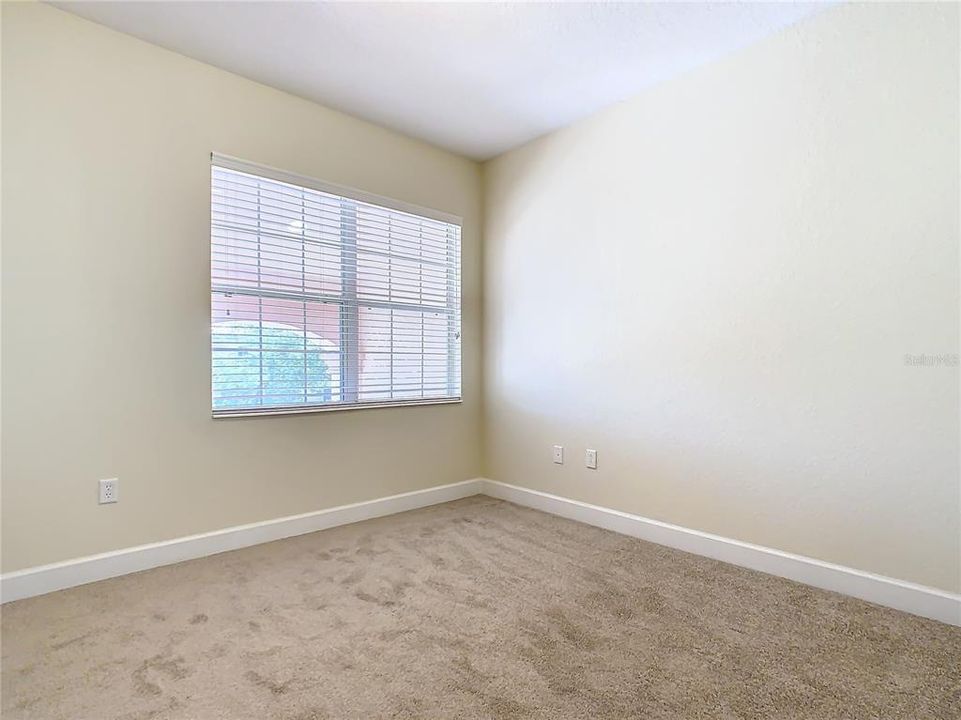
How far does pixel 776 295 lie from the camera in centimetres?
231

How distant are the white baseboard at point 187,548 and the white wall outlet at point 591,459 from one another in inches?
42.1

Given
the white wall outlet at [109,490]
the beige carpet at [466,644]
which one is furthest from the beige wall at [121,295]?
the beige carpet at [466,644]

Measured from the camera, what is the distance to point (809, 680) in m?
1.54

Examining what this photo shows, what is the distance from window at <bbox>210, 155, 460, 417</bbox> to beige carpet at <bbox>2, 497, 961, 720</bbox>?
958mm

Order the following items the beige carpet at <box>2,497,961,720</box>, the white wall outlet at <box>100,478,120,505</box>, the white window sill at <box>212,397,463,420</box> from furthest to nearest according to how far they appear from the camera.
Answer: the white window sill at <box>212,397,463,420</box>, the white wall outlet at <box>100,478,120,505</box>, the beige carpet at <box>2,497,961,720</box>

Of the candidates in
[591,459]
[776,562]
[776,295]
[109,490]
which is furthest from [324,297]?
[776,562]

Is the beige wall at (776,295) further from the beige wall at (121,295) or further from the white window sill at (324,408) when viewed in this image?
the beige wall at (121,295)

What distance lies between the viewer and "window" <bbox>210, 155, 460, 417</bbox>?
2633mm

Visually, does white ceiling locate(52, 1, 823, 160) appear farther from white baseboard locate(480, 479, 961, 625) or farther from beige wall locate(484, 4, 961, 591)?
white baseboard locate(480, 479, 961, 625)

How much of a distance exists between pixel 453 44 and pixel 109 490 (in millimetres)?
2582

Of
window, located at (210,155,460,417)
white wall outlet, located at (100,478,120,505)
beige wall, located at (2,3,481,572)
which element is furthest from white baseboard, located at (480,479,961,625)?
white wall outlet, located at (100,478,120,505)

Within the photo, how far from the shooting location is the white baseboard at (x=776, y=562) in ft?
6.28

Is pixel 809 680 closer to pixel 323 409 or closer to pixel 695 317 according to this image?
pixel 695 317

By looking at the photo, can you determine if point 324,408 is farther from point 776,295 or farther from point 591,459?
point 776,295
